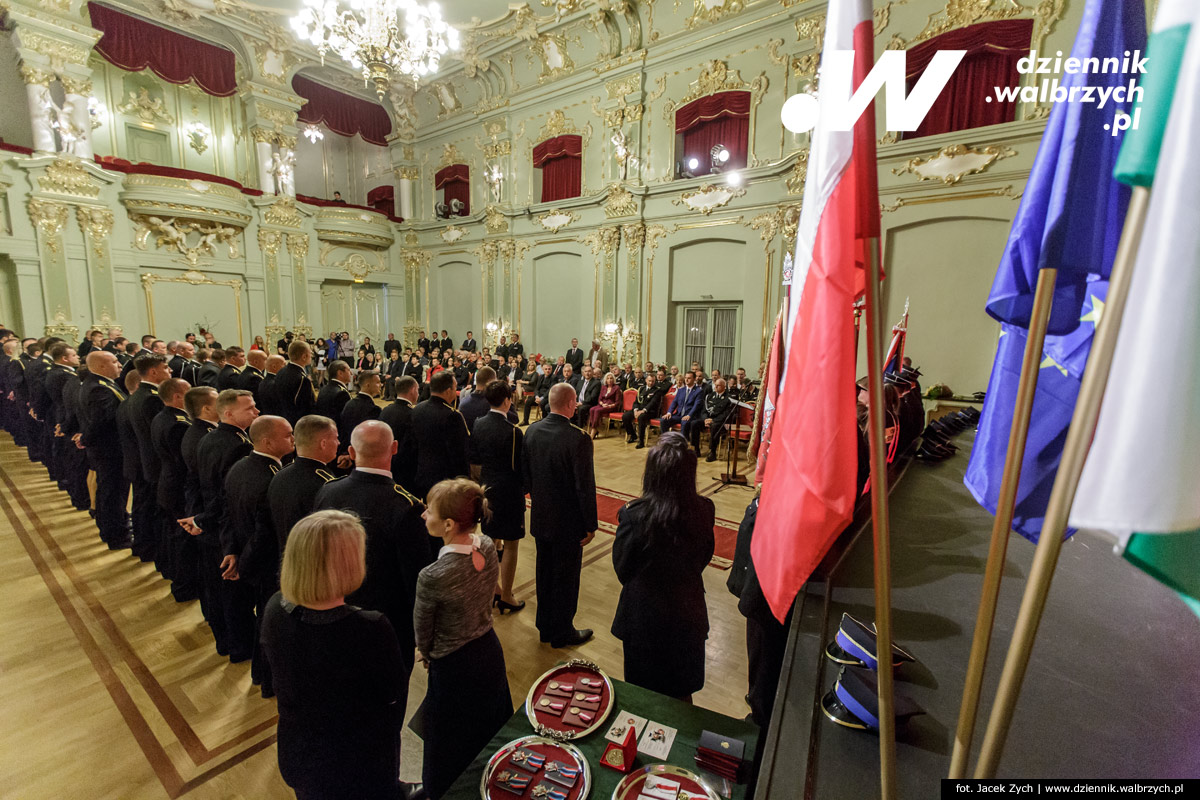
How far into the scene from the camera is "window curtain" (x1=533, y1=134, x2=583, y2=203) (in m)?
12.5

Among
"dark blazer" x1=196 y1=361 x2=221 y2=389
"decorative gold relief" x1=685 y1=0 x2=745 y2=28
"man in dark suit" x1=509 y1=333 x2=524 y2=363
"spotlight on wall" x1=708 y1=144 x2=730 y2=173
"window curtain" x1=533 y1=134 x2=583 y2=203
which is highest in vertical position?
"decorative gold relief" x1=685 y1=0 x2=745 y2=28

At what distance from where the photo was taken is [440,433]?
3.62m

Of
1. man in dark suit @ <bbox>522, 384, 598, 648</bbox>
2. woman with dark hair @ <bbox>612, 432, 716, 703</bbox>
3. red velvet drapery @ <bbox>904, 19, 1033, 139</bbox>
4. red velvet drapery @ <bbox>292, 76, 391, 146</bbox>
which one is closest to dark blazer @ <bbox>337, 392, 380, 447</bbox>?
man in dark suit @ <bbox>522, 384, 598, 648</bbox>

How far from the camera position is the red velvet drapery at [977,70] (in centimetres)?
738

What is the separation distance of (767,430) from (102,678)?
12.0ft

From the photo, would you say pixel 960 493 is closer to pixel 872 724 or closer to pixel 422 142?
pixel 872 724

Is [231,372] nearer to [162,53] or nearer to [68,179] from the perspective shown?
[68,179]

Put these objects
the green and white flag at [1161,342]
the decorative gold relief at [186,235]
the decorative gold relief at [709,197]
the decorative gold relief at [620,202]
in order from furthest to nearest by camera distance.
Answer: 1. the decorative gold relief at [186,235]
2. the decorative gold relief at [620,202]
3. the decorative gold relief at [709,197]
4. the green and white flag at [1161,342]

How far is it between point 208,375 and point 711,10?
419 inches

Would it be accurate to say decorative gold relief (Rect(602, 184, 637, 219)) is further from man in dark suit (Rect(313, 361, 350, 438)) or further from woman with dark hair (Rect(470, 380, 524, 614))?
woman with dark hair (Rect(470, 380, 524, 614))

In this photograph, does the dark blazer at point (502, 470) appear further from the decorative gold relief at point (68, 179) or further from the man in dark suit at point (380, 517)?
the decorative gold relief at point (68, 179)

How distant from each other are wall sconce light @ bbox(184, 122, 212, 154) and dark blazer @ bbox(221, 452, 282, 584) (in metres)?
15.6

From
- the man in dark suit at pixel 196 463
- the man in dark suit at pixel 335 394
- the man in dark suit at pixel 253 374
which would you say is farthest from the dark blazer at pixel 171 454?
the man in dark suit at pixel 253 374

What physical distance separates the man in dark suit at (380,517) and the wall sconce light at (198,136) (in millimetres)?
16216
